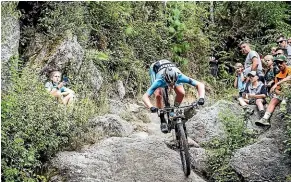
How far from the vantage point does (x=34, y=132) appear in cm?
782

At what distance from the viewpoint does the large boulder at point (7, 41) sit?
8.33 metres

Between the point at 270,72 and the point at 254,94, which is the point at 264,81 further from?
the point at 254,94

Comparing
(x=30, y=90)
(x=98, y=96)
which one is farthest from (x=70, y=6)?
(x=30, y=90)

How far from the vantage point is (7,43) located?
9.48 m

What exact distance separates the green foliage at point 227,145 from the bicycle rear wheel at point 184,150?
598mm

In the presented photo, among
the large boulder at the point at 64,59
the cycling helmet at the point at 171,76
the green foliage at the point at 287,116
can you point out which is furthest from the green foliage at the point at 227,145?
the large boulder at the point at 64,59

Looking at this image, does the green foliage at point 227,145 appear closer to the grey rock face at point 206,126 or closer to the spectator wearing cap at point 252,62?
the grey rock face at point 206,126

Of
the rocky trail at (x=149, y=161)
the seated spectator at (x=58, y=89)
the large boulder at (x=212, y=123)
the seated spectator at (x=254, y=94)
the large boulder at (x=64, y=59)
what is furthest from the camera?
the large boulder at (x=64, y=59)

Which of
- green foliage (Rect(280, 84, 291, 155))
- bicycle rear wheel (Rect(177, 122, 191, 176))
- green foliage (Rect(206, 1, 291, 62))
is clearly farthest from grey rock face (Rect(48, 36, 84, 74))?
green foliage (Rect(206, 1, 291, 62))

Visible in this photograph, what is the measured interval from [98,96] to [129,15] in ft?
12.7

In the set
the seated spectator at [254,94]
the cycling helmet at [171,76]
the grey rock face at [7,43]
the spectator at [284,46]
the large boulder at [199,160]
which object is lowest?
the large boulder at [199,160]

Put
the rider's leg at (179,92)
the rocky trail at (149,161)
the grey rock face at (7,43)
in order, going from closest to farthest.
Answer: the rocky trail at (149,161) → the grey rock face at (7,43) → the rider's leg at (179,92)


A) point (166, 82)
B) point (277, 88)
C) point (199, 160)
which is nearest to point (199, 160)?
point (199, 160)

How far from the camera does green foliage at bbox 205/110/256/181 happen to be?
8.19 m
